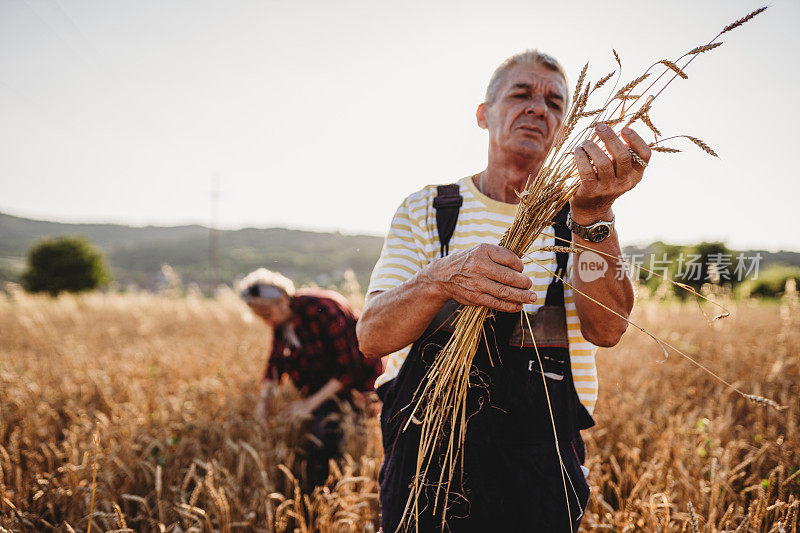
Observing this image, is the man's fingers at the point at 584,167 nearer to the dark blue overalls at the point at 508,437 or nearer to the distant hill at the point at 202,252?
the dark blue overalls at the point at 508,437


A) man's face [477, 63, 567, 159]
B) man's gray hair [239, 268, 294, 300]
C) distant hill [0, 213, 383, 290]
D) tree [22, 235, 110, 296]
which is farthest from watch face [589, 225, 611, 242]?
distant hill [0, 213, 383, 290]

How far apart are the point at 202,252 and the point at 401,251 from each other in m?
59.4

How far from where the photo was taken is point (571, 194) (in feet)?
3.42

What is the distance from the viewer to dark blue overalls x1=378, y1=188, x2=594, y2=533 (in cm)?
115

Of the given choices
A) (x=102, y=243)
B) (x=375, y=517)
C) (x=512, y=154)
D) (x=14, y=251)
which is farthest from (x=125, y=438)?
(x=14, y=251)

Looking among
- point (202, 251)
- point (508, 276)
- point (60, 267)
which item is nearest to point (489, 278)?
point (508, 276)

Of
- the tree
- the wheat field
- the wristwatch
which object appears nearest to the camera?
the wristwatch

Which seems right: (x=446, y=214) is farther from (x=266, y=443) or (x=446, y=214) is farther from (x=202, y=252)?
(x=202, y=252)

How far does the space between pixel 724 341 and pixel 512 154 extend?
4.62 m

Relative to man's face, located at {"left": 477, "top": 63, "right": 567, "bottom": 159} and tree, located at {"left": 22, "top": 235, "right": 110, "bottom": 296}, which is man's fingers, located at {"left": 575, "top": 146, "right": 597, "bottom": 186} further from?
tree, located at {"left": 22, "top": 235, "right": 110, "bottom": 296}

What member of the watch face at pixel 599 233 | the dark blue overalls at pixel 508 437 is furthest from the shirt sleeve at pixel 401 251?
the watch face at pixel 599 233

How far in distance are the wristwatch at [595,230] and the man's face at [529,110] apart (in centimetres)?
37

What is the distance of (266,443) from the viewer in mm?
2369

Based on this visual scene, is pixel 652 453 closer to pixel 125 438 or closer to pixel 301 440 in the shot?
pixel 301 440
